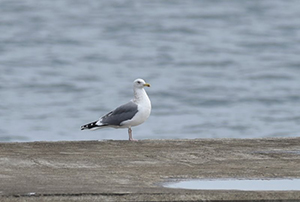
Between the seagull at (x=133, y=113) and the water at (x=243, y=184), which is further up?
the water at (x=243, y=184)

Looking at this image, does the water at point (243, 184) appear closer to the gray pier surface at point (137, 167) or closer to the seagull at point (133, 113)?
the gray pier surface at point (137, 167)

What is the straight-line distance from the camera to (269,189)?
290 inches

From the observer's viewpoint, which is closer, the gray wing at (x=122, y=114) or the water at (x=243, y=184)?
the water at (x=243, y=184)

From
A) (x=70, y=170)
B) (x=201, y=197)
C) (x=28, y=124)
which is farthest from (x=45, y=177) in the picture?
(x=28, y=124)

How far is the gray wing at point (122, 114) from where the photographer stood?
423 inches

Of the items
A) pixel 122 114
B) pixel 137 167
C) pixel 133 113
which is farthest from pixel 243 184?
pixel 122 114

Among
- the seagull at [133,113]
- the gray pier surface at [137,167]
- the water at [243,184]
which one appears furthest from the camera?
the seagull at [133,113]

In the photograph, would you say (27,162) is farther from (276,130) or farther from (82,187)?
(276,130)

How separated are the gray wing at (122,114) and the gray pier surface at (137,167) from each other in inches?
28.3

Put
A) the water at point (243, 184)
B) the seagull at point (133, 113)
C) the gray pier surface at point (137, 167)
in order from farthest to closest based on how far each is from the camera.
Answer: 1. the seagull at point (133, 113)
2. the water at point (243, 184)
3. the gray pier surface at point (137, 167)

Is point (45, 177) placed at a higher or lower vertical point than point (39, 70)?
higher

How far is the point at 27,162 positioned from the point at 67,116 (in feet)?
49.7

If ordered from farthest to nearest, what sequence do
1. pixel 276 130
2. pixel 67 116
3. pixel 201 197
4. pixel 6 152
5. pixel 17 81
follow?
pixel 17 81 → pixel 67 116 → pixel 276 130 → pixel 6 152 → pixel 201 197

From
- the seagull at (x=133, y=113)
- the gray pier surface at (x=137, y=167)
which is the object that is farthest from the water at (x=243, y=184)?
the seagull at (x=133, y=113)
